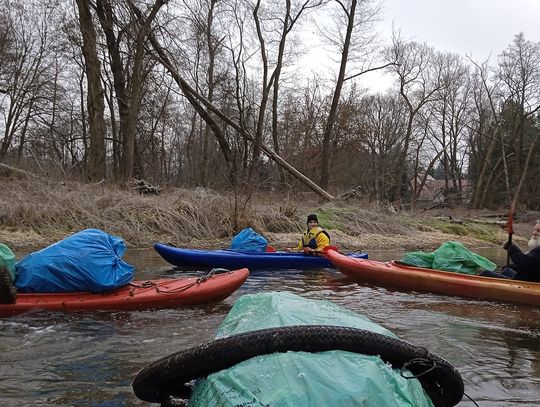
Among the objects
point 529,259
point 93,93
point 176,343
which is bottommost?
point 176,343

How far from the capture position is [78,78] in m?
30.2

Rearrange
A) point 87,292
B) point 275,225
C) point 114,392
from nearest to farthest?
point 114,392, point 87,292, point 275,225

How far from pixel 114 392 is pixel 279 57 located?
64.4ft

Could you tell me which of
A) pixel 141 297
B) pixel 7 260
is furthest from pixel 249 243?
pixel 7 260

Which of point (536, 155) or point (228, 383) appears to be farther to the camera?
point (536, 155)

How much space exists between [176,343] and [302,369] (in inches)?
123

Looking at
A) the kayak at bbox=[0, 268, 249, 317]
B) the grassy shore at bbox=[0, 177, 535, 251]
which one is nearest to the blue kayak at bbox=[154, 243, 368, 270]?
the grassy shore at bbox=[0, 177, 535, 251]

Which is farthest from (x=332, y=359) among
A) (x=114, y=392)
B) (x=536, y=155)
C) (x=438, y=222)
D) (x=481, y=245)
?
(x=536, y=155)

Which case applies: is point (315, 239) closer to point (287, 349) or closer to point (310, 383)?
point (287, 349)

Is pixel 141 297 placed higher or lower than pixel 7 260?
lower

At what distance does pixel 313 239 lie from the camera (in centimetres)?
1042

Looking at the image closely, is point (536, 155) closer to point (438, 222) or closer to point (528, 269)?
point (438, 222)

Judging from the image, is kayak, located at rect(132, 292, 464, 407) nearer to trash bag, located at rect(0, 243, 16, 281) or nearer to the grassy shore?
trash bag, located at rect(0, 243, 16, 281)

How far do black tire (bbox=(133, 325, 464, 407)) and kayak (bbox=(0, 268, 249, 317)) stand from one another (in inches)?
142
